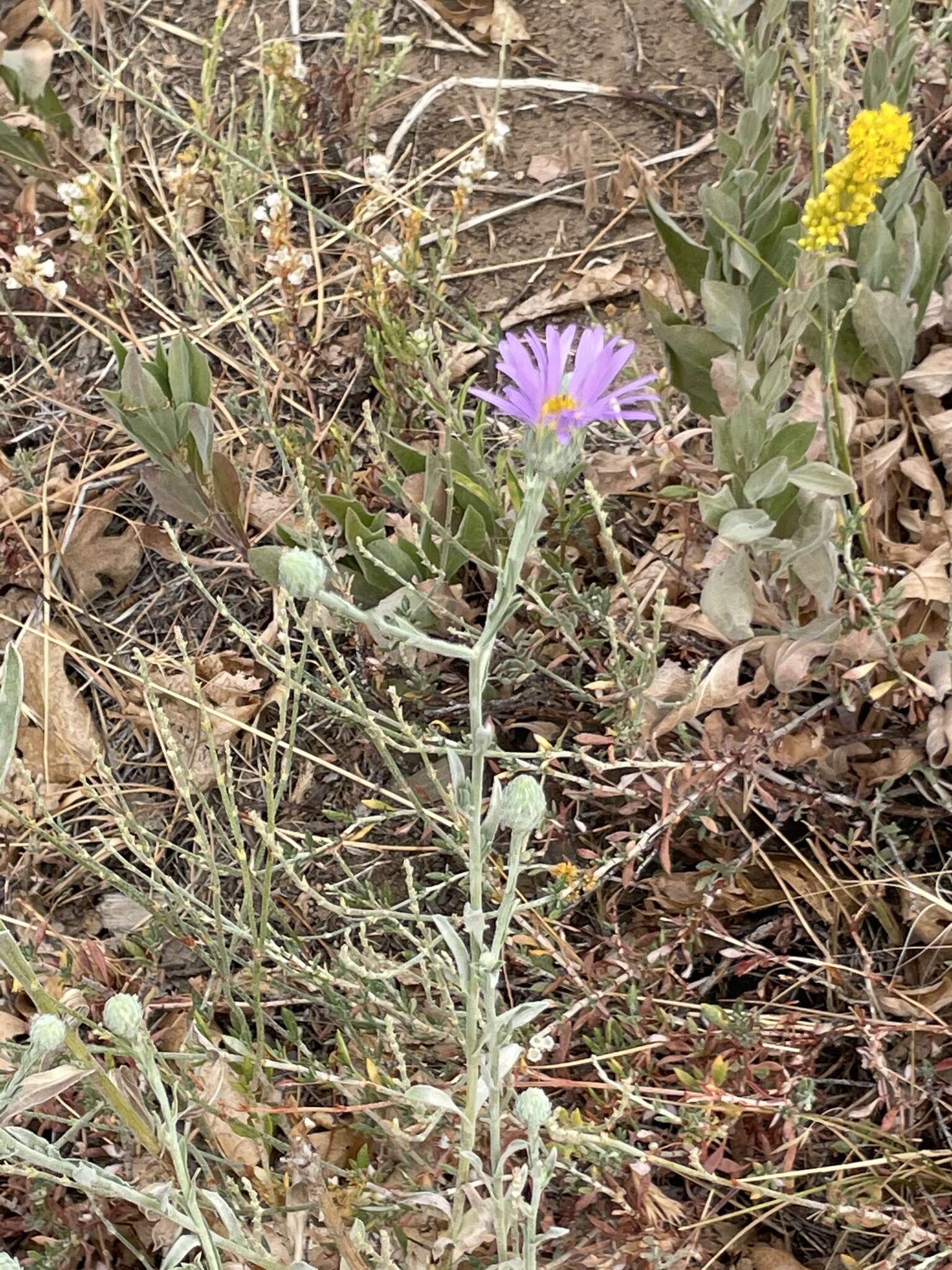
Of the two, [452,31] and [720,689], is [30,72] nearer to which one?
[452,31]

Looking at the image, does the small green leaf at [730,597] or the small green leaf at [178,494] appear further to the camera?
the small green leaf at [178,494]

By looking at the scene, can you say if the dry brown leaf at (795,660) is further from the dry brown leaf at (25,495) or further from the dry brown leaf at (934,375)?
the dry brown leaf at (25,495)

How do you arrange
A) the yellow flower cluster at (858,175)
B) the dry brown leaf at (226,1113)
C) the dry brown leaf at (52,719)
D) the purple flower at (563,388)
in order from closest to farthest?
the purple flower at (563,388)
the yellow flower cluster at (858,175)
the dry brown leaf at (226,1113)
the dry brown leaf at (52,719)

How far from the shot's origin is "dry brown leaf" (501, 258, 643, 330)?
2.15 metres

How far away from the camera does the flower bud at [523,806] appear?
98cm

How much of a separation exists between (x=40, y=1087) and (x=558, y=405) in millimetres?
753

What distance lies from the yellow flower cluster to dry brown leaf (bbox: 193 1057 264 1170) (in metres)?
1.16

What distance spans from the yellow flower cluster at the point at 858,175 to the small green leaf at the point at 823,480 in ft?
0.89

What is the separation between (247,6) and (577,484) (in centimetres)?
136

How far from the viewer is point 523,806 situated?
98 centimetres

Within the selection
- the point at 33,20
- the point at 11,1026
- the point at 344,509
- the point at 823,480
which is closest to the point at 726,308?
the point at 823,480

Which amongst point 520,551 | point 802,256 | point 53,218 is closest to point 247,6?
point 53,218

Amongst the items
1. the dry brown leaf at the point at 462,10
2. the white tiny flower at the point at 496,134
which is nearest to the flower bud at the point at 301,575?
the white tiny flower at the point at 496,134

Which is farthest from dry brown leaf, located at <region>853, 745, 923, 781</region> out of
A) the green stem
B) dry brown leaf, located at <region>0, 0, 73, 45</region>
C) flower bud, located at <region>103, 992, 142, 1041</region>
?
dry brown leaf, located at <region>0, 0, 73, 45</region>
